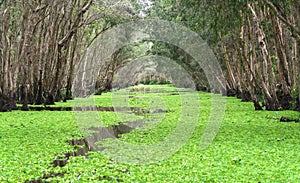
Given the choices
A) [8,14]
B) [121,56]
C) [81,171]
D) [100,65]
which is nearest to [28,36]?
[8,14]

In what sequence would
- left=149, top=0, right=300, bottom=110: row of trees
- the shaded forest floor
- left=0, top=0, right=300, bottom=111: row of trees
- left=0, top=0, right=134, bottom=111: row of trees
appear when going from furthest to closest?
left=0, top=0, right=134, bottom=111: row of trees, left=0, top=0, right=300, bottom=111: row of trees, left=149, top=0, right=300, bottom=110: row of trees, the shaded forest floor

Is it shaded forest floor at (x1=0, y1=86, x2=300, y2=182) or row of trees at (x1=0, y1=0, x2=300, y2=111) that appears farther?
row of trees at (x1=0, y1=0, x2=300, y2=111)

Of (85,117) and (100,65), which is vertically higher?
(100,65)

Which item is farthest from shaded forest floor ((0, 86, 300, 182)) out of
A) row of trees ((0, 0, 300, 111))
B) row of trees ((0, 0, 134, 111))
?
row of trees ((0, 0, 134, 111))

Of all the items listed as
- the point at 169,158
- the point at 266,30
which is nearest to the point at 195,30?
the point at 266,30

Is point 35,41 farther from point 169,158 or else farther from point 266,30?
point 169,158

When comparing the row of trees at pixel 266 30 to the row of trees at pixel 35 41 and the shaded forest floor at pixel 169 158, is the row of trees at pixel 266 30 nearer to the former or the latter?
the shaded forest floor at pixel 169 158

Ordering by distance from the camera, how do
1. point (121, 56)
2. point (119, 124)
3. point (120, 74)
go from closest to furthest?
point (119, 124)
point (121, 56)
point (120, 74)

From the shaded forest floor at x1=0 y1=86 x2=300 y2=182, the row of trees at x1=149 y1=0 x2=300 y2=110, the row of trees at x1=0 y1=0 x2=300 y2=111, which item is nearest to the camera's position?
the shaded forest floor at x1=0 y1=86 x2=300 y2=182

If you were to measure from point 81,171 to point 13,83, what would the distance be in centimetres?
1529

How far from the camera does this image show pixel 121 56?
70.6 meters

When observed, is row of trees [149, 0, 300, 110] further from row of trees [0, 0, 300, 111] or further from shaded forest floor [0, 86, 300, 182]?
shaded forest floor [0, 86, 300, 182]

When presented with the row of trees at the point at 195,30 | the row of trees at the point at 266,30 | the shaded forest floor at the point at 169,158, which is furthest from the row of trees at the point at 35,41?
the row of trees at the point at 266,30

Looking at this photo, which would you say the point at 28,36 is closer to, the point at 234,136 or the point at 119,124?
the point at 119,124
